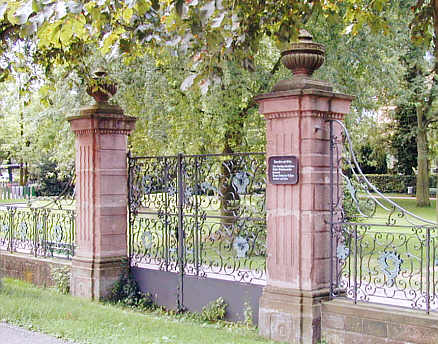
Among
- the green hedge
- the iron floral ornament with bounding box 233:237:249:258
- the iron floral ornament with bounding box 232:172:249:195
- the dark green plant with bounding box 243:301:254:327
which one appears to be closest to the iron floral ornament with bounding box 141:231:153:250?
the iron floral ornament with bounding box 233:237:249:258

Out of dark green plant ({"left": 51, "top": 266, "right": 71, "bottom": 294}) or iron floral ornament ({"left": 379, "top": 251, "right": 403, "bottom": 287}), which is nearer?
iron floral ornament ({"left": 379, "top": 251, "right": 403, "bottom": 287})

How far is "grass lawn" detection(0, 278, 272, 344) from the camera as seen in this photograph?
6.62m

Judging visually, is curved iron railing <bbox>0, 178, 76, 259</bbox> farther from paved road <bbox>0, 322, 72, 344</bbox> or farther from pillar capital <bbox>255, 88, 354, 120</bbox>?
pillar capital <bbox>255, 88, 354, 120</bbox>

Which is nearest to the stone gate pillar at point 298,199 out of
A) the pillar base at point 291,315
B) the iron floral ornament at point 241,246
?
the pillar base at point 291,315

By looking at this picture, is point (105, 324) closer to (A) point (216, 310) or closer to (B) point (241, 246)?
(A) point (216, 310)

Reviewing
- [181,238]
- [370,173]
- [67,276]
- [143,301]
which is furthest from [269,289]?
[370,173]

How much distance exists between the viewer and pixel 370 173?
43.7m

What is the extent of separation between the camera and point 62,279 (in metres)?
9.79

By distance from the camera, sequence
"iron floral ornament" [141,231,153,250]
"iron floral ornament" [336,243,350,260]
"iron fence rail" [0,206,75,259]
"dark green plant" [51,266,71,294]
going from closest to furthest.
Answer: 1. "iron floral ornament" [336,243,350,260]
2. "iron floral ornament" [141,231,153,250]
3. "dark green plant" [51,266,71,294]
4. "iron fence rail" [0,206,75,259]

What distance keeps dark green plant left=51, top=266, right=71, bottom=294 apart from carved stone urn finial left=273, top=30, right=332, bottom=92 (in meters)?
4.95

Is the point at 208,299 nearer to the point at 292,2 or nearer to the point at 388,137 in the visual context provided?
the point at 292,2

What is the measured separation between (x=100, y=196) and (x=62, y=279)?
5.42ft

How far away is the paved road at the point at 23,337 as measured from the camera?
6484 millimetres

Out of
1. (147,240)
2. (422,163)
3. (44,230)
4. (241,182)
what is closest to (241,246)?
(241,182)
